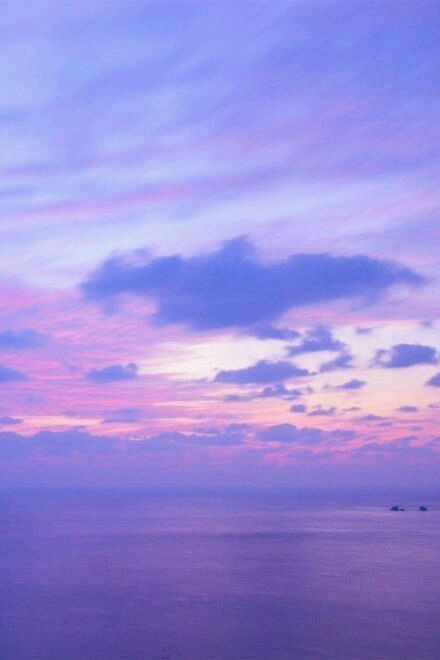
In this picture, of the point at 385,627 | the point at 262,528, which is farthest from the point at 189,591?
the point at 262,528

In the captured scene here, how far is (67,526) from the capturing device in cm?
10875

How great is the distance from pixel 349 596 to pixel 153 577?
52.0 ft

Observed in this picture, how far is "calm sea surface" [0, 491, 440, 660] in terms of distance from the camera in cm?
Result: 3506

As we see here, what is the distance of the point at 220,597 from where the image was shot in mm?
46875

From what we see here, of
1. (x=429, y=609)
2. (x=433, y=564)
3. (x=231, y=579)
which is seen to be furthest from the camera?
(x=433, y=564)

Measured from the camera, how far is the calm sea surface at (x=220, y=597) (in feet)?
115

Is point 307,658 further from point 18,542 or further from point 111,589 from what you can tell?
point 18,542

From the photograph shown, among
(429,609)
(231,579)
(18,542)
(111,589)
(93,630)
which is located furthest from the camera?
(18,542)

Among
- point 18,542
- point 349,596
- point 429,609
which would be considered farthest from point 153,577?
point 18,542

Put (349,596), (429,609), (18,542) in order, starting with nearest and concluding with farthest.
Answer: (429,609) → (349,596) → (18,542)

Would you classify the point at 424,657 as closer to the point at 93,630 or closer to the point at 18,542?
the point at 93,630

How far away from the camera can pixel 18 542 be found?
8319 cm

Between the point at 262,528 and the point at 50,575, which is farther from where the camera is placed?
the point at 262,528

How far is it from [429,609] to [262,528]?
204ft
